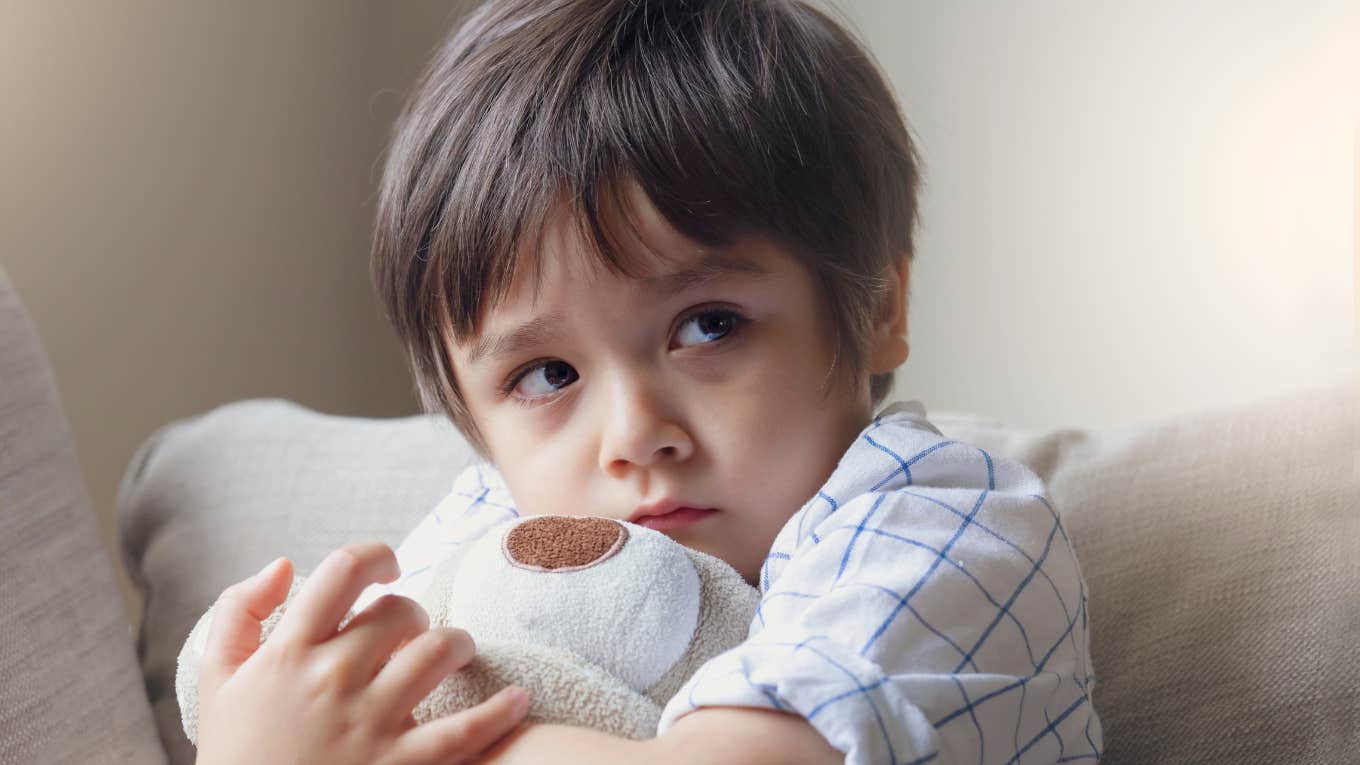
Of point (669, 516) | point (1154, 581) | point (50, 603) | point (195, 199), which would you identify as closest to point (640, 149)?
point (669, 516)

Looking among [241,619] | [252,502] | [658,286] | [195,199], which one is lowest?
[252,502]

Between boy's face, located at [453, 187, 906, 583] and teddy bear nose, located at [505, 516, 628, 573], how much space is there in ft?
0.25

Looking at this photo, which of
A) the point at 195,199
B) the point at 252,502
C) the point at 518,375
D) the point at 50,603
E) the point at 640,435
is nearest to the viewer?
the point at 640,435

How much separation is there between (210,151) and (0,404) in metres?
1.15

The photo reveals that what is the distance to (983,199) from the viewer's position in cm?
188

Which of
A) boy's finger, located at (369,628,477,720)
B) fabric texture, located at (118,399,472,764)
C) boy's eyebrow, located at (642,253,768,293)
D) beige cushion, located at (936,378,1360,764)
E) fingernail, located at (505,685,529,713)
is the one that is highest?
boy's eyebrow, located at (642,253,768,293)

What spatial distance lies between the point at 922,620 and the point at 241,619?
376mm

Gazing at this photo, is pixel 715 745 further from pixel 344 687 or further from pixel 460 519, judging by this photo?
pixel 460 519

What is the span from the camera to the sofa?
899 mm

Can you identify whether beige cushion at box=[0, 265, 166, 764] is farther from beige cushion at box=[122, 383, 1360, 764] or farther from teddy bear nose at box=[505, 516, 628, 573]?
teddy bear nose at box=[505, 516, 628, 573]

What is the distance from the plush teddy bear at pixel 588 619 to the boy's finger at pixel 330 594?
Answer: 3cm

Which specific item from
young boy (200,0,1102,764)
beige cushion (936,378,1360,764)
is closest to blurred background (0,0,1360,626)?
beige cushion (936,378,1360,764)

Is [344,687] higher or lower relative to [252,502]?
higher

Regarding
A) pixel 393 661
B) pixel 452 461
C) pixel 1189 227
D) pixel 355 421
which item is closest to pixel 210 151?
pixel 355 421
